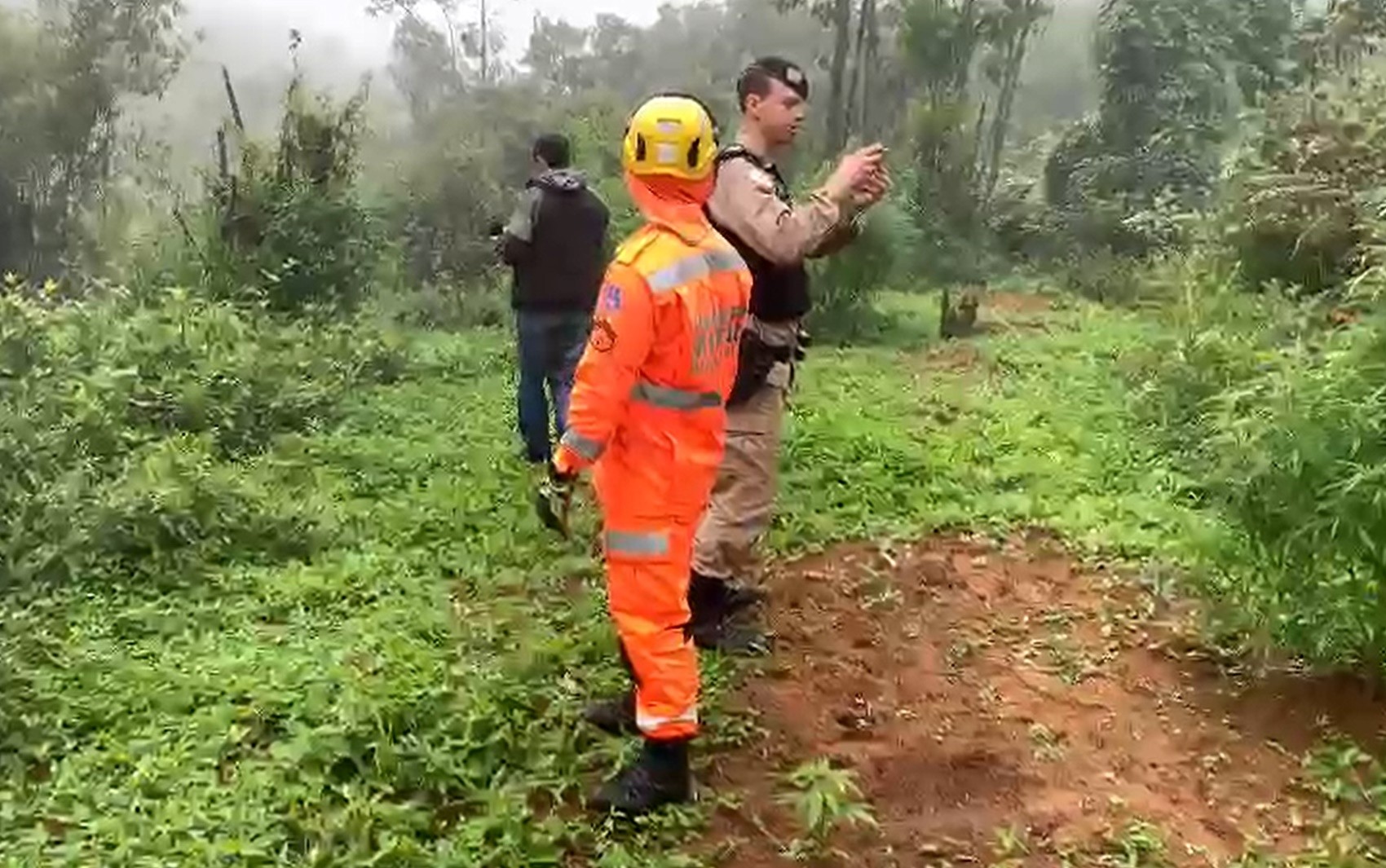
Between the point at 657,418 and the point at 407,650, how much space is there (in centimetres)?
132

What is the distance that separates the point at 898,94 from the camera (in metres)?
21.3

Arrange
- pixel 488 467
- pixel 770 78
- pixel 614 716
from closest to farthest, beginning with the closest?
pixel 614 716 → pixel 770 78 → pixel 488 467

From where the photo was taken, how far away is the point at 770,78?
398 cm

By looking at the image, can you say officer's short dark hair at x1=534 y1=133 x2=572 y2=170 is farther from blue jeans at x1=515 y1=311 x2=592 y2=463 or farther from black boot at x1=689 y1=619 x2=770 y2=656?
black boot at x1=689 y1=619 x2=770 y2=656

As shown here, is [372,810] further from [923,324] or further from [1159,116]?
[1159,116]

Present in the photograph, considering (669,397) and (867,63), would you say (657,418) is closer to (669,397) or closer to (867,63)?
(669,397)

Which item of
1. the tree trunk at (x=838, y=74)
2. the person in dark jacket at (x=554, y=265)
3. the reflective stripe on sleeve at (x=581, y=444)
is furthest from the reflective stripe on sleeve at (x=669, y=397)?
the tree trunk at (x=838, y=74)

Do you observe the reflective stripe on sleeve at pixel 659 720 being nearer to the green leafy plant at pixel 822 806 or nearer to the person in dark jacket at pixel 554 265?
the green leafy plant at pixel 822 806

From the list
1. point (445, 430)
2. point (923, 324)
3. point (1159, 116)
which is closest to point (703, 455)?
point (445, 430)

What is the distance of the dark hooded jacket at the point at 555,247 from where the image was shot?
6051 millimetres

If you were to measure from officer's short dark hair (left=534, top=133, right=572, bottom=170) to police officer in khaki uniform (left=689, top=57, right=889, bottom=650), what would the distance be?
81.6 inches

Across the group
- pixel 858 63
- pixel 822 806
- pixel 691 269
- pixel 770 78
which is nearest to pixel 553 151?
pixel 770 78

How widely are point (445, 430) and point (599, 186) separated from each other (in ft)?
15.6

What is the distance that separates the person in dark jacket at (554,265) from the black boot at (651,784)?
2.92 meters
